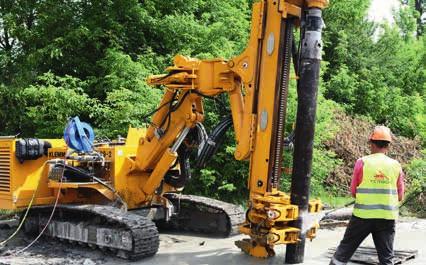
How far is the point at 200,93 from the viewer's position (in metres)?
7.61

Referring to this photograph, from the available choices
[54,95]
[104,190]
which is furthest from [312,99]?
[54,95]

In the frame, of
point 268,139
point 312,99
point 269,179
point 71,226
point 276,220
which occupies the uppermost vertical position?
point 312,99

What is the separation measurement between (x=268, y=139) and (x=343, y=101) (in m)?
11.5

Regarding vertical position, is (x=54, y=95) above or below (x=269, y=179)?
above

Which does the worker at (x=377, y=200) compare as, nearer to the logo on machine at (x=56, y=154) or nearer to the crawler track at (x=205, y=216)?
the crawler track at (x=205, y=216)

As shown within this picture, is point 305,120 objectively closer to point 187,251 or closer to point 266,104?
point 266,104

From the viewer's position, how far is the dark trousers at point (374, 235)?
5641mm

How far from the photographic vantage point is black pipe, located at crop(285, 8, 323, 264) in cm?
655

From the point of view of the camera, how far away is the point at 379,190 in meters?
5.61

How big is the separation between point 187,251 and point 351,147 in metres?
8.83

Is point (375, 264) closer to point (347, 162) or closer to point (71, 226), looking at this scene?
point (71, 226)

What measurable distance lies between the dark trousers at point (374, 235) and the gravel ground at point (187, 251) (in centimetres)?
115

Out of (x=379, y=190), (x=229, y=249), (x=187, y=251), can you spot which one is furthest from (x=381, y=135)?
(x=187, y=251)

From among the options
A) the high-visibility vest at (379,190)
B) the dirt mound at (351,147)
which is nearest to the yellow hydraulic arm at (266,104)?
the high-visibility vest at (379,190)
